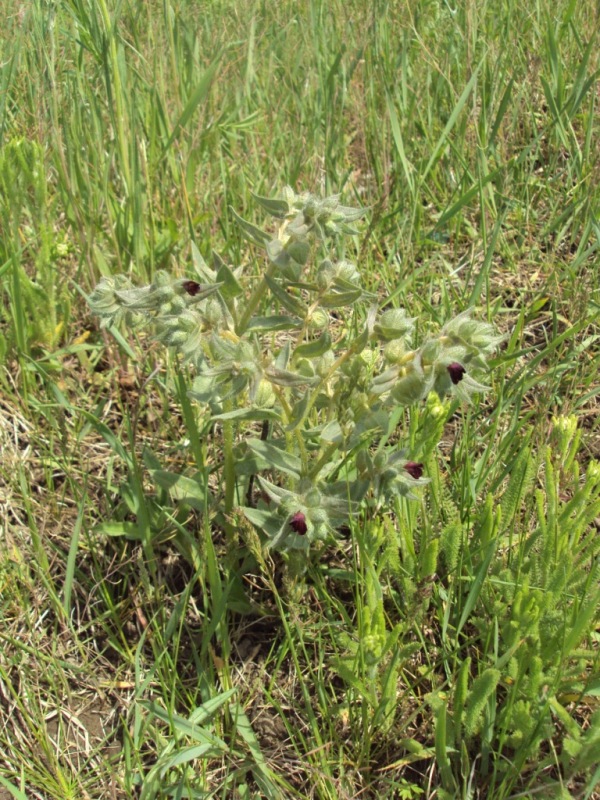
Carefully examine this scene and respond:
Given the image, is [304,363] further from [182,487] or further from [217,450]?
[217,450]

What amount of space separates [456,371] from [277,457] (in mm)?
500

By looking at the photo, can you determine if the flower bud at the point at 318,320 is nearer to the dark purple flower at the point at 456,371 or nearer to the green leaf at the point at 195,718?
the dark purple flower at the point at 456,371

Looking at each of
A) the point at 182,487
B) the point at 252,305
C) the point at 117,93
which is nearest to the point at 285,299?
the point at 252,305

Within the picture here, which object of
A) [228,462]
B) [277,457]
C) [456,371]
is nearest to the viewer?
[456,371]

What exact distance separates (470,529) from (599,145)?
1894 millimetres

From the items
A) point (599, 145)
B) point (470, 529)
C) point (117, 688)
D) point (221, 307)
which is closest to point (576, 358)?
point (470, 529)

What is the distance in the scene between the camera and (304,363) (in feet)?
6.35

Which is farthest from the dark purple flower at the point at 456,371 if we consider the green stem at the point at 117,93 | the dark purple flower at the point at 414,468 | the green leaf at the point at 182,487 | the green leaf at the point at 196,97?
the green leaf at the point at 196,97

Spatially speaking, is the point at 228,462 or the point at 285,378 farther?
the point at 228,462

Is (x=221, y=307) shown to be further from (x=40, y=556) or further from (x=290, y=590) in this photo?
(x=40, y=556)

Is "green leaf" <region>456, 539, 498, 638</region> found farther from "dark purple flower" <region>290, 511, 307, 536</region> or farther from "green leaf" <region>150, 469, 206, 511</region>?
"green leaf" <region>150, 469, 206, 511</region>

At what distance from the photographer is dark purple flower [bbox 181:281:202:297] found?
1.81 metres

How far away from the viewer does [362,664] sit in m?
1.74

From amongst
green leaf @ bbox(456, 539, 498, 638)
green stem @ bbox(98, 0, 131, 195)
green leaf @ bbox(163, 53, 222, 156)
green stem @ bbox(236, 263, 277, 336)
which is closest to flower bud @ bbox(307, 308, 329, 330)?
green stem @ bbox(236, 263, 277, 336)
